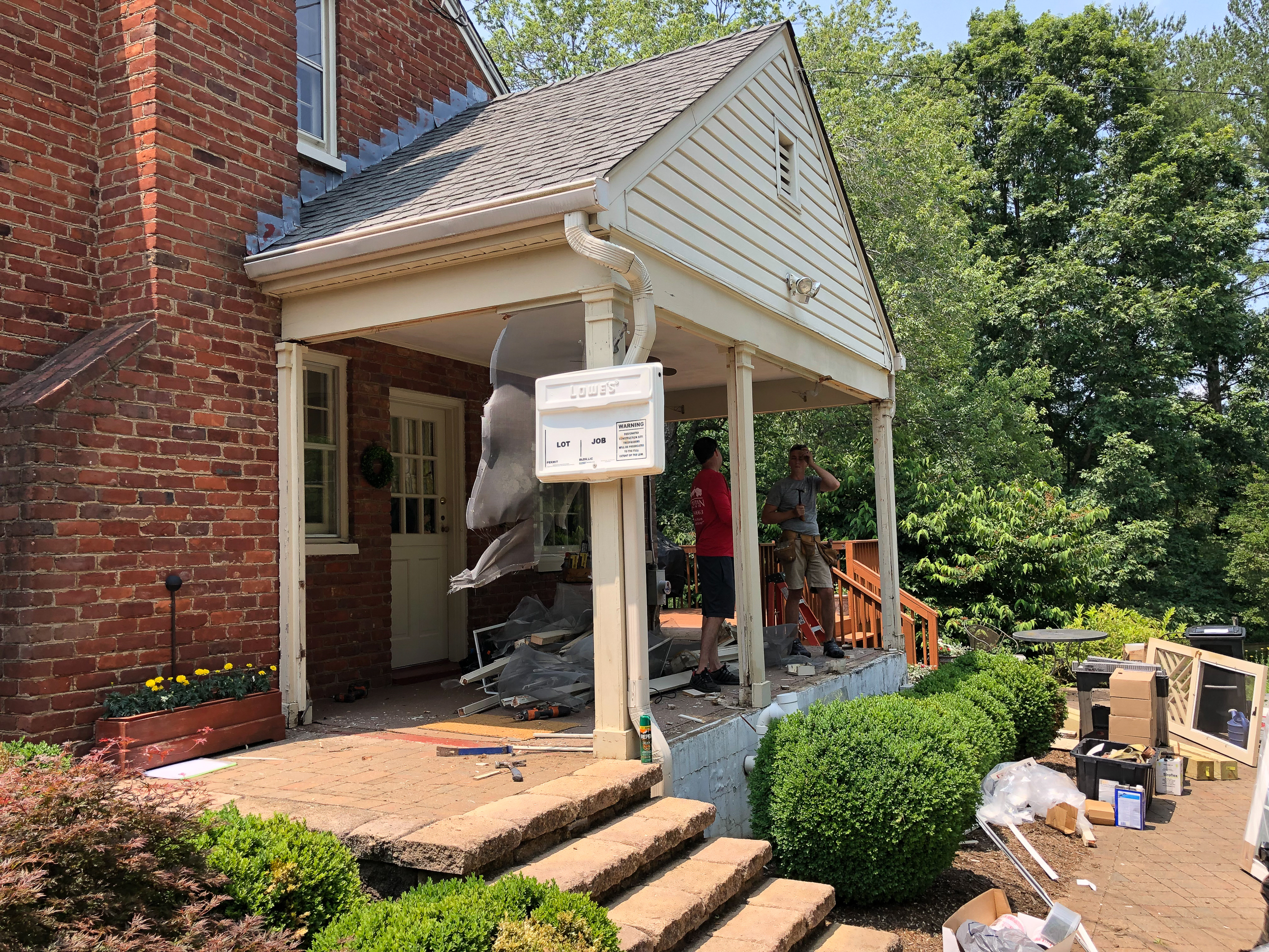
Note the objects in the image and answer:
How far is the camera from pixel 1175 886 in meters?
5.54

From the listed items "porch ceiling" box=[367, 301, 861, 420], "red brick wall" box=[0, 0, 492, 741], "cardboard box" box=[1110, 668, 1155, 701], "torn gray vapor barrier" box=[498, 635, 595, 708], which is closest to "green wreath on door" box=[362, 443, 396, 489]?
"porch ceiling" box=[367, 301, 861, 420]

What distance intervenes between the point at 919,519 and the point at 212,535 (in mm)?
11444

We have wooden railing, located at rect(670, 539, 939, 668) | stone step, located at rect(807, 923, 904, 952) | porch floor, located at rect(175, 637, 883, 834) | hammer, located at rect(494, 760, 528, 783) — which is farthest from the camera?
wooden railing, located at rect(670, 539, 939, 668)

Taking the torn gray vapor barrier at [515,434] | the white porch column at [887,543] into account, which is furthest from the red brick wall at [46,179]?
the white porch column at [887,543]

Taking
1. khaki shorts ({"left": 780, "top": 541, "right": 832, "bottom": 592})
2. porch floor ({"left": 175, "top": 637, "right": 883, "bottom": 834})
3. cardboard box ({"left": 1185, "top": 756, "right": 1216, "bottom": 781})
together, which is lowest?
cardboard box ({"left": 1185, "top": 756, "right": 1216, "bottom": 781})

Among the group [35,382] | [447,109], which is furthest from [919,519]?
[35,382]

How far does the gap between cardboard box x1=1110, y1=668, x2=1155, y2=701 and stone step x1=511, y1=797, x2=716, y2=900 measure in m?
5.18

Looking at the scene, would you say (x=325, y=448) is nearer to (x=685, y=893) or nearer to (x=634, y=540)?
(x=634, y=540)

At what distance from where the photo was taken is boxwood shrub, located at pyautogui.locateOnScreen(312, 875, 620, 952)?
2643 mm

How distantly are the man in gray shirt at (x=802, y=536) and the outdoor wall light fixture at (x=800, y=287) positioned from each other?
1.56 meters

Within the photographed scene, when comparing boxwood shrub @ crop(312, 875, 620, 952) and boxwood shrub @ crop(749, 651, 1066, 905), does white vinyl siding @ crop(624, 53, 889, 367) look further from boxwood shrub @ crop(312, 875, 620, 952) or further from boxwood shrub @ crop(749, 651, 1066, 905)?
boxwood shrub @ crop(312, 875, 620, 952)

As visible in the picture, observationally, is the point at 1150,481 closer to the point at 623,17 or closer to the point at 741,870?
the point at 623,17

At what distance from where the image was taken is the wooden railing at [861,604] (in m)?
10.4

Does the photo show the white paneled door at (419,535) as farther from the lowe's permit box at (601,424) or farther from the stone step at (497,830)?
the stone step at (497,830)
